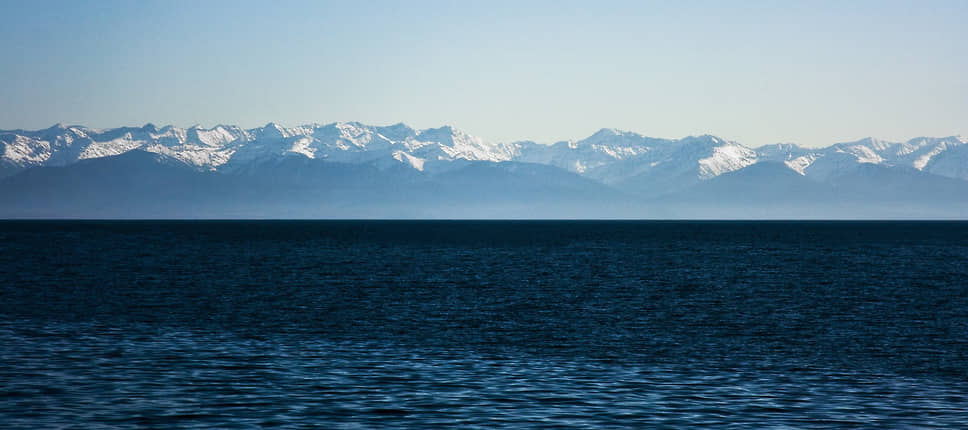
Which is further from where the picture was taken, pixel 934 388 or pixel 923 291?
pixel 923 291

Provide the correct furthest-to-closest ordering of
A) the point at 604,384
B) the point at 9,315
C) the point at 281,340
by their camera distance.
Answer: the point at 9,315
the point at 281,340
the point at 604,384

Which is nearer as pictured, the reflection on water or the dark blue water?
the reflection on water

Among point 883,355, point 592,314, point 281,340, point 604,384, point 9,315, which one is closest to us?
point 604,384

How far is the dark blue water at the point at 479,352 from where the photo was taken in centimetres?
2938

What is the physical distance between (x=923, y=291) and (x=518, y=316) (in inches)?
1469

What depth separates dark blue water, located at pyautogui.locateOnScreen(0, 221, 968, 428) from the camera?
29375 millimetres

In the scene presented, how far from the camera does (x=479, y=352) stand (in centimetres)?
4191

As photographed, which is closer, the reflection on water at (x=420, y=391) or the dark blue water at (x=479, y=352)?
the reflection on water at (x=420, y=391)

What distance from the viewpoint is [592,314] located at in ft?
195

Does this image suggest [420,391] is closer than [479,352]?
Yes

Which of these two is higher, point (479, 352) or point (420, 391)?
point (479, 352)

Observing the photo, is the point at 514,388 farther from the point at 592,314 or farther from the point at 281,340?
the point at 592,314

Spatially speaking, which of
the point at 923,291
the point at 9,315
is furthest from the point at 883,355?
the point at 9,315

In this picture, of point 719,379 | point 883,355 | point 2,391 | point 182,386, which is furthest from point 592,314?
point 2,391
